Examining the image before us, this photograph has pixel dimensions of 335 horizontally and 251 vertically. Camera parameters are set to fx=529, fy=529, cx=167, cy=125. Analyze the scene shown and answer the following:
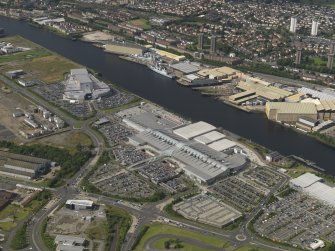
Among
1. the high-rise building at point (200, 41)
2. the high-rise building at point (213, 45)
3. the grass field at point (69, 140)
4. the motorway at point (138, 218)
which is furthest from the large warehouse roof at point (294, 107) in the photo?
the high-rise building at point (200, 41)

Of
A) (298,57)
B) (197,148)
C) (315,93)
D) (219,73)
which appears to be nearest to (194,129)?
(197,148)

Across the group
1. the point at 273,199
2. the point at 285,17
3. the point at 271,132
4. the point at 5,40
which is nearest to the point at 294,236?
the point at 273,199

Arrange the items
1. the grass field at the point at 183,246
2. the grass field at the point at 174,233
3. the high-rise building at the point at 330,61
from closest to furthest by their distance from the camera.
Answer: the grass field at the point at 183,246, the grass field at the point at 174,233, the high-rise building at the point at 330,61

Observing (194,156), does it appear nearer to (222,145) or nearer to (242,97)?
(222,145)

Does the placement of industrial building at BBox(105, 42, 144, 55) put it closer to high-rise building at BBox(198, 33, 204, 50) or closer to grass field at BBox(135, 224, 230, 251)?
high-rise building at BBox(198, 33, 204, 50)

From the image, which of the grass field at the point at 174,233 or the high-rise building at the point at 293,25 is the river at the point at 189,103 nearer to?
the grass field at the point at 174,233

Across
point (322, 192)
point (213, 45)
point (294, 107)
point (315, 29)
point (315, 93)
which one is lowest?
point (322, 192)
